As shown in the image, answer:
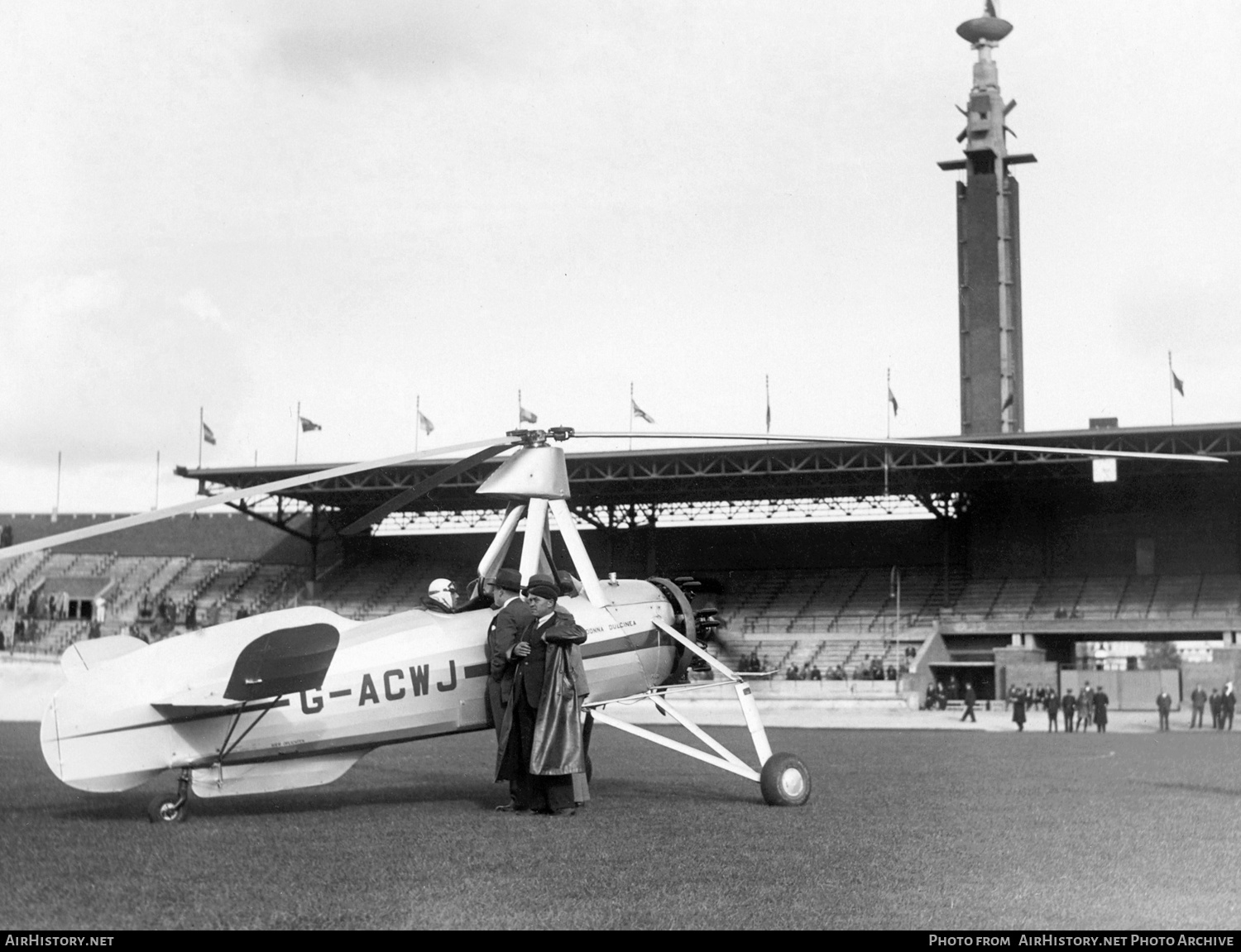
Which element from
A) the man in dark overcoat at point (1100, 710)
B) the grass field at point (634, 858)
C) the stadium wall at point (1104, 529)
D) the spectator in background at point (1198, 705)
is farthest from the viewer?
the stadium wall at point (1104, 529)

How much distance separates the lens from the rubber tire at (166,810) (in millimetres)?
10617

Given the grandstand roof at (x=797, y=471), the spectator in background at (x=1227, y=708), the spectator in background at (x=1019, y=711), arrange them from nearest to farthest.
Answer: the spectator in background at (x=1019, y=711) → the spectator in background at (x=1227, y=708) → the grandstand roof at (x=797, y=471)

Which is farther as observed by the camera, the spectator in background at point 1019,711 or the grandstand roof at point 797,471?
the grandstand roof at point 797,471

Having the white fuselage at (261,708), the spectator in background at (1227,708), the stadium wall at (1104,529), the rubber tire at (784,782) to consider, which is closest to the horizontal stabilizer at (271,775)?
the white fuselage at (261,708)

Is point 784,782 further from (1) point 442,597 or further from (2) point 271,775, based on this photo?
(2) point 271,775

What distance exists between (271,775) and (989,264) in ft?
198

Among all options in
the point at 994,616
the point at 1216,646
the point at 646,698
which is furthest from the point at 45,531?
the point at 646,698

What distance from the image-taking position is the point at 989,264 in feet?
217

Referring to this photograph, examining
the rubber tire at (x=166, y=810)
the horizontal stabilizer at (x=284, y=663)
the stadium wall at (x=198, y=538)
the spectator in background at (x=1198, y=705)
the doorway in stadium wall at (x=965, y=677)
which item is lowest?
the doorway in stadium wall at (x=965, y=677)

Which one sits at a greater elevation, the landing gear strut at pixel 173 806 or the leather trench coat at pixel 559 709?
the leather trench coat at pixel 559 709

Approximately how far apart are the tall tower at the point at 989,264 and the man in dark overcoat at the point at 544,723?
54759 mm

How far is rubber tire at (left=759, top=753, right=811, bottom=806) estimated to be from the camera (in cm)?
1305

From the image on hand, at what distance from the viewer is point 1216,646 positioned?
1959 inches

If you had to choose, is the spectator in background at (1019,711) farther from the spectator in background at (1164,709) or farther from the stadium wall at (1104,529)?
the stadium wall at (1104,529)
